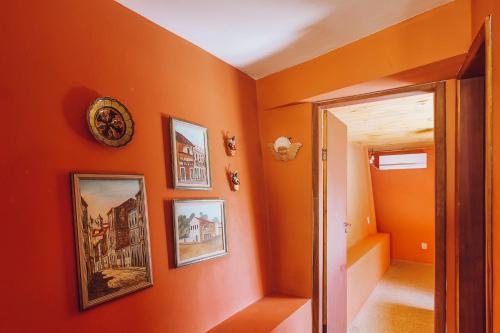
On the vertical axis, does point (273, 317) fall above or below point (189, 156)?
below

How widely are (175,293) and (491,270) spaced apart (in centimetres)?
126

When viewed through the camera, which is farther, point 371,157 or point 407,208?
point 371,157

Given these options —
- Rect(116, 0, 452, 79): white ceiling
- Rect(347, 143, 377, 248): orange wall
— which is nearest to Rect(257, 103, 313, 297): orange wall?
Rect(116, 0, 452, 79): white ceiling

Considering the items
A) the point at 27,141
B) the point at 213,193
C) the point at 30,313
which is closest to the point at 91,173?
the point at 27,141

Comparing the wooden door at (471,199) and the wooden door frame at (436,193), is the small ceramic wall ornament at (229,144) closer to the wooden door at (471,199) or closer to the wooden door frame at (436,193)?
the wooden door frame at (436,193)

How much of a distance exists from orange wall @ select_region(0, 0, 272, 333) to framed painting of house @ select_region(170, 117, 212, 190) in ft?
0.14

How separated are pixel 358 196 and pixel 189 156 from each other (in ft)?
11.5

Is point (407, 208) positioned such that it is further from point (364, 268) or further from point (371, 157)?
point (364, 268)

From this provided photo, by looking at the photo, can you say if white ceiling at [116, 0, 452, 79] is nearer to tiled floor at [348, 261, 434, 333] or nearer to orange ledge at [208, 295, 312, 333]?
orange ledge at [208, 295, 312, 333]

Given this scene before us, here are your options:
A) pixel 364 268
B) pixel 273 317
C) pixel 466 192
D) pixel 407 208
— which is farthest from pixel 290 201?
pixel 407 208

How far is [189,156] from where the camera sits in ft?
4.44

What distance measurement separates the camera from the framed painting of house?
4.19 ft

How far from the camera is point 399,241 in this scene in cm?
468

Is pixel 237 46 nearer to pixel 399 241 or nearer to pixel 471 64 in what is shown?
pixel 471 64
